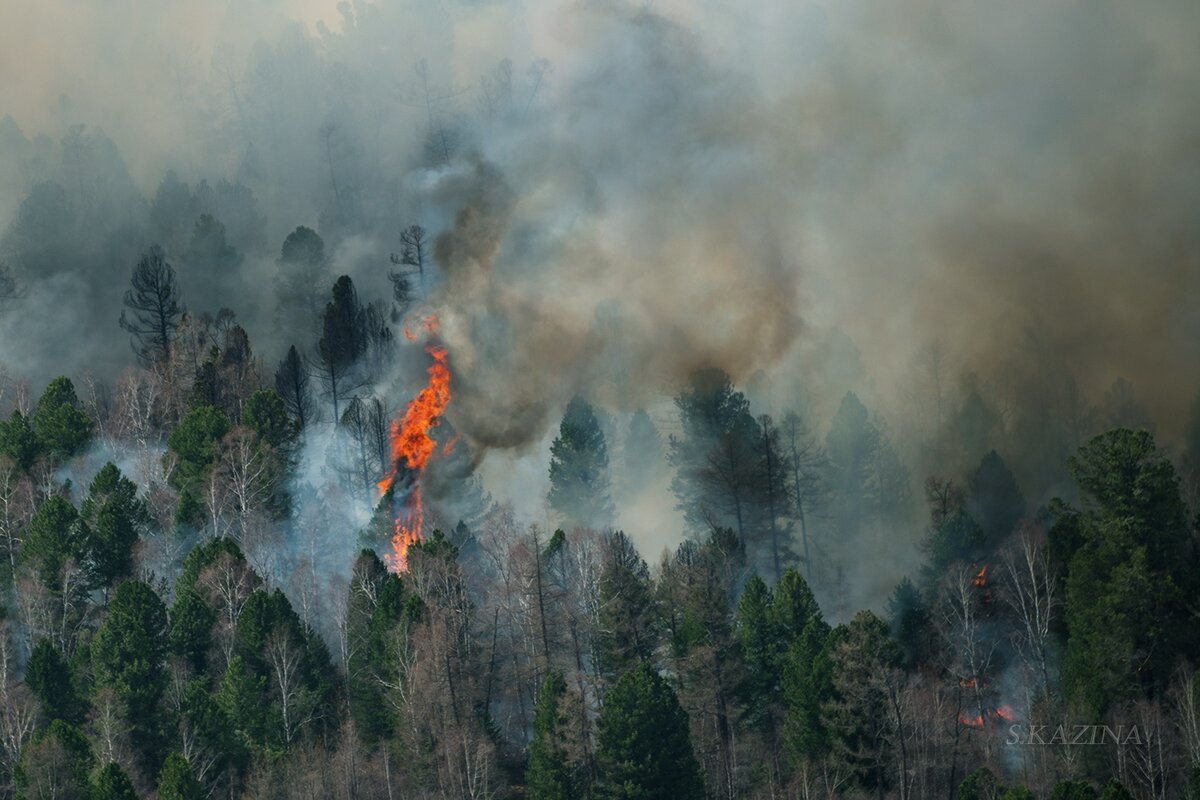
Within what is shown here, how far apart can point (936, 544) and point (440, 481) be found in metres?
28.9

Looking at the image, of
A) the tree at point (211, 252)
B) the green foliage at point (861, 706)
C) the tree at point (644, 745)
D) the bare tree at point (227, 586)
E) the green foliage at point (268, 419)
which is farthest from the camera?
the tree at point (211, 252)

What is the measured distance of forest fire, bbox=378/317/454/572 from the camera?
111 meters

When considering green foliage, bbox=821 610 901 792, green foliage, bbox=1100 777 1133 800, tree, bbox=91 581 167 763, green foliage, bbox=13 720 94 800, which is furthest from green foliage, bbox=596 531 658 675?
green foliage, bbox=1100 777 1133 800

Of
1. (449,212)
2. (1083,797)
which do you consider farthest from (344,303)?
(1083,797)

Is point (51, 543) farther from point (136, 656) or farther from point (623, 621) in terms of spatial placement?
point (623, 621)

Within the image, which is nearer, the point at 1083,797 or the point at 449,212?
the point at 1083,797

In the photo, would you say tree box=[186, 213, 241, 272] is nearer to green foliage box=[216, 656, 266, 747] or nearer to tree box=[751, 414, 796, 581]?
tree box=[751, 414, 796, 581]

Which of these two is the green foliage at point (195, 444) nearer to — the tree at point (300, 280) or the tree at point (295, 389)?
the tree at point (295, 389)

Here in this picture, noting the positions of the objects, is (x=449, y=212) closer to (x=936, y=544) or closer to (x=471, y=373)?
(x=471, y=373)

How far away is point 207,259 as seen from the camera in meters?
147

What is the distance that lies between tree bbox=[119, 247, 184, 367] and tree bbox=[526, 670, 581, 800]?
5241cm

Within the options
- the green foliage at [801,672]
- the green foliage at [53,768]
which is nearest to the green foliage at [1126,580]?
the green foliage at [801,672]

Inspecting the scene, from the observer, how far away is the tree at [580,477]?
116688 millimetres

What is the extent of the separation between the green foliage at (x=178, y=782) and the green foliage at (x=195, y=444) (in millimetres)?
26075
